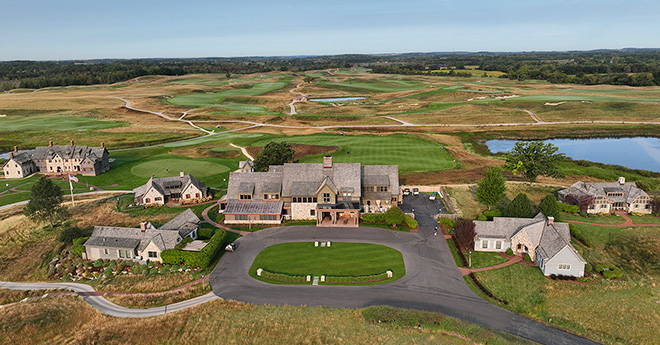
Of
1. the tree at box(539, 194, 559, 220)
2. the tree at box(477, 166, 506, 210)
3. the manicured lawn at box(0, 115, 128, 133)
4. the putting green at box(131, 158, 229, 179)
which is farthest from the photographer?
the manicured lawn at box(0, 115, 128, 133)

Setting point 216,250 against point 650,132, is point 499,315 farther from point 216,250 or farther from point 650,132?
point 650,132

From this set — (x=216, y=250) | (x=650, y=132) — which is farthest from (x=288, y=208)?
(x=650, y=132)

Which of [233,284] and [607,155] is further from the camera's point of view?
[607,155]

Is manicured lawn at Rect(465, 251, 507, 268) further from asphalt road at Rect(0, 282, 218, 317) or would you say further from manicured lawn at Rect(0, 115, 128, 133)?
manicured lawn at Rect(0, 115, 128, 133)

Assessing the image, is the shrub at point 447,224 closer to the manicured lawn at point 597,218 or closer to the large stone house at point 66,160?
the manicured lawn at point 597,218

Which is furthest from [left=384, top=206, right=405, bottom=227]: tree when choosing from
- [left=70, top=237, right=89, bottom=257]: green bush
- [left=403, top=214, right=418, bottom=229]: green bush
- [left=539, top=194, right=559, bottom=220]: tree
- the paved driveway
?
[left=70, top=237, right=89, bottom=257]: green bush

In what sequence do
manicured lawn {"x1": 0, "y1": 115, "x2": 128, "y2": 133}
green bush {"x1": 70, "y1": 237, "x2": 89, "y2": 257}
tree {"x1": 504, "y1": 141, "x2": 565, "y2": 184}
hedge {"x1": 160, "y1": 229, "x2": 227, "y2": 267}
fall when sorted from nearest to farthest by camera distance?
hedge {"x1": 160, "y1": 229, "x2": 227, "y2": 267} < green bush {"x1": 70, "y1": 237, "x2": 89, "y2": 257} < tree {"x1": 504, "y1": 141, "x2": 565, "y2": 184} < manicured lawn {"x1": 0, "y1": 115, "x2": 128, "y2": 133}
